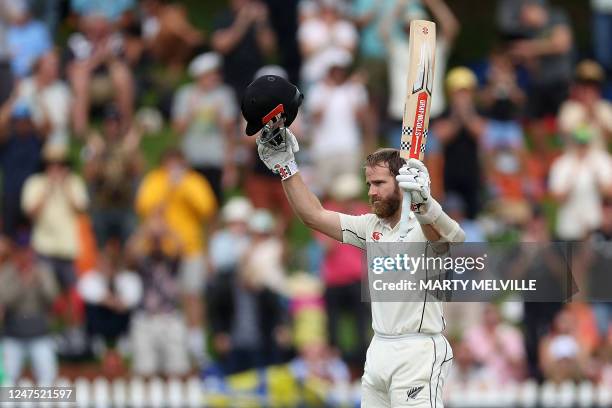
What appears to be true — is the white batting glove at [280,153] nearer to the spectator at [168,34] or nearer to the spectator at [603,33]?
the spectator at [168,34]

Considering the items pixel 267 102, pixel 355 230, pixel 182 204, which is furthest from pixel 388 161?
pixel 182 204

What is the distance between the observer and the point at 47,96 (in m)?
16.8

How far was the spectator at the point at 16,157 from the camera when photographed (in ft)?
52.1

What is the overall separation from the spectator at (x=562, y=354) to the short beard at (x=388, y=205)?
6.61 metres

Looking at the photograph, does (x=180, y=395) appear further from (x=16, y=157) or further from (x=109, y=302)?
(x=16, y=157)

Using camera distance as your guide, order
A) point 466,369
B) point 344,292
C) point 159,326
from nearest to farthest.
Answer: point 159,326, point 466,369, point 344,292

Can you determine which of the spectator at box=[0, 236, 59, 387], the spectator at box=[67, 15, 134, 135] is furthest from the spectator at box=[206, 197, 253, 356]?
the spectator at box=[67, 15, 134, 135]

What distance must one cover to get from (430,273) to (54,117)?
901 cm

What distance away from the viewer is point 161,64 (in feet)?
59.6

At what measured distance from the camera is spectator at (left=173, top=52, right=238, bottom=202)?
1662 cm

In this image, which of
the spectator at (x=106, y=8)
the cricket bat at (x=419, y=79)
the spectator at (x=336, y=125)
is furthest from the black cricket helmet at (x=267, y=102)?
the spectator at (x=106, y=8)

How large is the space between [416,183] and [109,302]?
747 cm

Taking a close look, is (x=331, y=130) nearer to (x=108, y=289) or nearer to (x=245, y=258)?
(x=245, y=258)

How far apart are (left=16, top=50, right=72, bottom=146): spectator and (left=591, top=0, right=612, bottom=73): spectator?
704 cm
